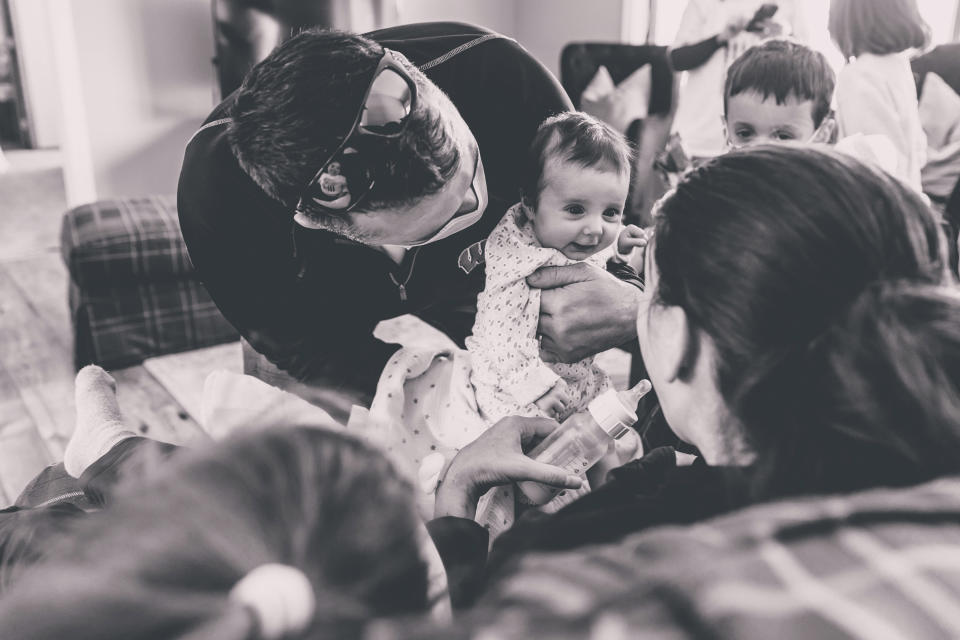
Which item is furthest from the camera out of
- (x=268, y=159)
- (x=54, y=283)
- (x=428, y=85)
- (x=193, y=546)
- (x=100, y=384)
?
(x=54, y=283)

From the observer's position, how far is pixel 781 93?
5.32ft

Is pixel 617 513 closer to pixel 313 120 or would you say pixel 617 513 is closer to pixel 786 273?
pixel 786 273

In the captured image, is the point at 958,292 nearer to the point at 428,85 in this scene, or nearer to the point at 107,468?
the point at 428,85

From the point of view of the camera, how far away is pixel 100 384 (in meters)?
1.34

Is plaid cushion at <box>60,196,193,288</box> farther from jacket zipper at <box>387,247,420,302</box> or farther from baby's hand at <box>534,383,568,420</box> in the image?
baby's hand at <box>534,383,568,420</box>

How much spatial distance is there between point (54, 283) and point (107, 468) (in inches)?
117

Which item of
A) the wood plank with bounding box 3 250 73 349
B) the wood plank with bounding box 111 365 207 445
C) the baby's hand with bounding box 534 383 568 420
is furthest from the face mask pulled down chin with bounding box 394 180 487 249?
the wood plank with bounding box 3 250 73 349

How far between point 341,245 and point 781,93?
38.0 inches

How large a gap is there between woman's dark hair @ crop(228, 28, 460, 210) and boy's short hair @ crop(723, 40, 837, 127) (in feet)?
2.97

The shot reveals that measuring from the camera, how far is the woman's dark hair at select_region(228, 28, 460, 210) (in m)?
0.96

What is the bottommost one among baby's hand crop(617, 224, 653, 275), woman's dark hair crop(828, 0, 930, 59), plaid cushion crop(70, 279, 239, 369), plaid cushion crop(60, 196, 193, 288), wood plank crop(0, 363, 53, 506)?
wood plank crop(0, 363, 53, 506)

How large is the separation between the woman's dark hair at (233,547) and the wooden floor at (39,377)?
138 centimetres

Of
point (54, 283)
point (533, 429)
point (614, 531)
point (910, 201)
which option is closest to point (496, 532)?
point (533, 429)

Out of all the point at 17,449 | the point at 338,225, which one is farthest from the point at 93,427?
the point at 17,449
